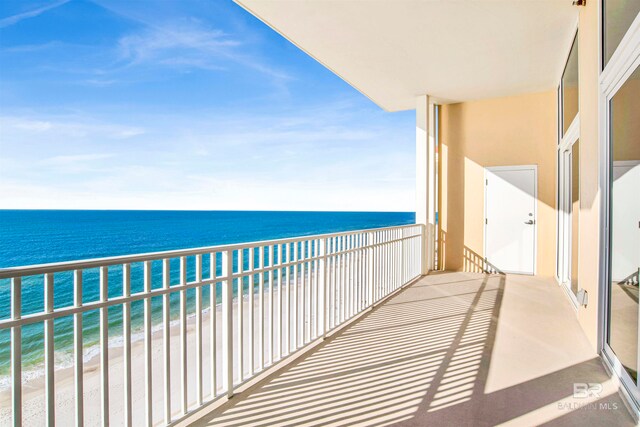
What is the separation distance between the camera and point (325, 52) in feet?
14.9

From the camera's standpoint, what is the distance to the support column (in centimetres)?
615

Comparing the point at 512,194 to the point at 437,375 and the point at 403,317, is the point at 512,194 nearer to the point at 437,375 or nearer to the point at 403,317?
the point at 403,317

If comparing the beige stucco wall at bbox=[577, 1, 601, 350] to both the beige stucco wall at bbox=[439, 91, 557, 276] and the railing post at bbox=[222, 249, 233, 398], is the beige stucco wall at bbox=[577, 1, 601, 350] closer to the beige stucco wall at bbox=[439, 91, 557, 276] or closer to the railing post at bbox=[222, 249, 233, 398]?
the railing post at bbox=[222, 249, 233, 398]

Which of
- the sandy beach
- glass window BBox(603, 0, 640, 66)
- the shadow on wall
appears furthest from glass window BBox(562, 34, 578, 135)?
the sandy beach

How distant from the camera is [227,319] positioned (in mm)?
2076

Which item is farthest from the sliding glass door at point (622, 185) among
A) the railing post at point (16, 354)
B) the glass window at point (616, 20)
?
the railing post at point (16, 354)

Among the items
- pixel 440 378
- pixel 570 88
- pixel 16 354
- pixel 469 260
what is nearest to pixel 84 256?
pixel 469 260

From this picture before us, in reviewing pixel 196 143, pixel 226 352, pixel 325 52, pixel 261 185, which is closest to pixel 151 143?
pixel 196 143

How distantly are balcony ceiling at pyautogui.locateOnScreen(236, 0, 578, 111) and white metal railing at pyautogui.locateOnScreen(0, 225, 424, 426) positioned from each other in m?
2.26

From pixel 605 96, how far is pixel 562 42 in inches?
89.8

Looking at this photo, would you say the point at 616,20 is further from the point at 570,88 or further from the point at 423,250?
the point at 423,250

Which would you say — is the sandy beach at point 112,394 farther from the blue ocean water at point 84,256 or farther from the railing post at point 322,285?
the blue ocean water at point 84,256

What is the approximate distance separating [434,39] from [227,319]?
12.7 feet

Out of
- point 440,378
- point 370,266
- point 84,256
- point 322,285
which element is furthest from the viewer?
point 84,256
